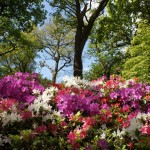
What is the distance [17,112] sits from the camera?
6.27m

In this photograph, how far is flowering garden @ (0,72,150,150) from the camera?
5570 mm

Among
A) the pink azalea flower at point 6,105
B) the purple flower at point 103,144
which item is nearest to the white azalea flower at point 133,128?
the purple flower at point 103,144

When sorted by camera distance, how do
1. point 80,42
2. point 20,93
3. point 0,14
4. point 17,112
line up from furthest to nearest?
point 0,14 → point 80,42 → point 20,93 → point 17,112

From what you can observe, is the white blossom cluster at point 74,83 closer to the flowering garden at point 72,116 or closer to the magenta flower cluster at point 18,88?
the flowering garden at point 72,116

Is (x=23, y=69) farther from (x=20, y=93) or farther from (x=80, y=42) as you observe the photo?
(x=20, y=93)

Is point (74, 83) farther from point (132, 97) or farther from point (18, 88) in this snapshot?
point (132, 97)

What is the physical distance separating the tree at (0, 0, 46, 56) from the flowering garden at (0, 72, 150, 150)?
16.4 m

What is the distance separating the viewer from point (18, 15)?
24.5 meters

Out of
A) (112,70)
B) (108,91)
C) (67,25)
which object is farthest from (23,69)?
(108,91)

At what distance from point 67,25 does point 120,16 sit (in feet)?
28.7

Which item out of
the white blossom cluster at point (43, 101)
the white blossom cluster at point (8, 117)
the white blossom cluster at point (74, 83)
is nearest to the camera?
the white blossom cluster at point (8, 117)

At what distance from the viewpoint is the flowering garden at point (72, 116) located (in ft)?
18.3

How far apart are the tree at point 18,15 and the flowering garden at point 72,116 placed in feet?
53.7

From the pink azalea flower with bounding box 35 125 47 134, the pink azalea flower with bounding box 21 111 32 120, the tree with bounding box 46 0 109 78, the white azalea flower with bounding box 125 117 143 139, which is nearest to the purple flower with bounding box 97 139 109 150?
the white azalea flower with bounding box 125 117 143 139
